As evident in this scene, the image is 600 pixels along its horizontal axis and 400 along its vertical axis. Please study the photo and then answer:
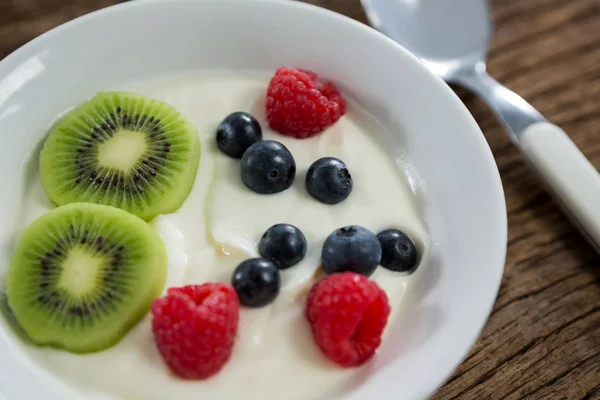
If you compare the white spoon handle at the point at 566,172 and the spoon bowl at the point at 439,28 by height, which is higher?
the spoon bowl at the point at 439,28

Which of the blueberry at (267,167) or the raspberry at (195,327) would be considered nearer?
the raspberry at (195,327)

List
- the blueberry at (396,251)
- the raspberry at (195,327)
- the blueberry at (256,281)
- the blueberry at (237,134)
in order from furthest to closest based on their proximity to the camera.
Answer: the blueberry at (237,134) < the blueberry at (396,251) < the blueberry at (256,281) < the raspberry at (195,327)

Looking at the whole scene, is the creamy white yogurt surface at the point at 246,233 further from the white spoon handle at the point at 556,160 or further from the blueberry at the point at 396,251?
the white spoon handle at the point at 556,160

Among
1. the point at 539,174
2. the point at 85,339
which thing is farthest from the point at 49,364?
the point at 539,174

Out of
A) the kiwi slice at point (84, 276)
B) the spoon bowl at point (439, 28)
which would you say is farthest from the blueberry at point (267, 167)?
the spoon bowl at point (439, 28)

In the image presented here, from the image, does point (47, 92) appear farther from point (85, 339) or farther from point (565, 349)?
point (565, 349)

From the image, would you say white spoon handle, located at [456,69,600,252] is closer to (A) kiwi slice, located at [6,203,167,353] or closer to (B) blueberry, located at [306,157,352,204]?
(B) blueberry, located at [306,157,352,204]

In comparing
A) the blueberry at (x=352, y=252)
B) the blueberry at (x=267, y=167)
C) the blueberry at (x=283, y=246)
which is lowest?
the blueberry at (x=352, y=252)
